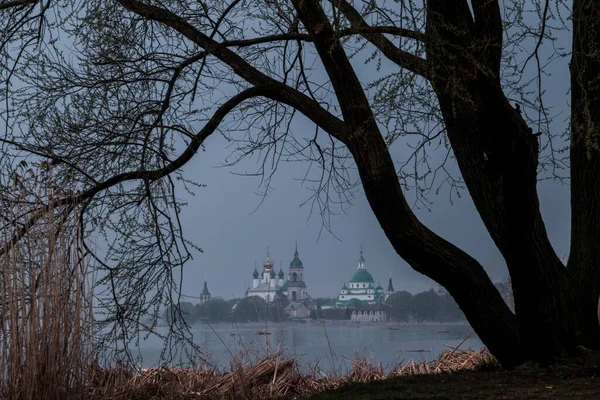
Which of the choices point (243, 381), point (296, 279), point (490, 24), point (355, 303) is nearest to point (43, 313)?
point (243, 381)

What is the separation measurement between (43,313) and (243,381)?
1761mm

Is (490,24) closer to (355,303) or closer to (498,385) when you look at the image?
(498,385)

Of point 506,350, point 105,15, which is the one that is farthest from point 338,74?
point 506,350

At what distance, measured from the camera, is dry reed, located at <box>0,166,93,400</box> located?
3484mm

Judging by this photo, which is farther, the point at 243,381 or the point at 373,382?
the point at 243,381

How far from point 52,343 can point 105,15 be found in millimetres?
2281

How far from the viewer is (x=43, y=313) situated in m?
3.53

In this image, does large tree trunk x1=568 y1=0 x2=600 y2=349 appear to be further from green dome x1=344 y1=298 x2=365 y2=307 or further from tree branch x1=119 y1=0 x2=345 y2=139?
green dome x1=344 y1=298 x2=365 y2=307

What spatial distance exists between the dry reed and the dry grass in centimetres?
109

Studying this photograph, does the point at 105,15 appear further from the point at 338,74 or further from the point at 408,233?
the point at 408,233

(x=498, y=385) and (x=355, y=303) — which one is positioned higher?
(x=355, y=303)

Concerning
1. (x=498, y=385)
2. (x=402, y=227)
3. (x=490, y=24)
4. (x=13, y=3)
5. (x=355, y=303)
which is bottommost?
(x=498, y=385)

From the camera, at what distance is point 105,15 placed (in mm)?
4785

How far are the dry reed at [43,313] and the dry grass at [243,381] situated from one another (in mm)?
1089
